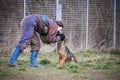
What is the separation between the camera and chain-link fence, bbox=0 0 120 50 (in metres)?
15.4

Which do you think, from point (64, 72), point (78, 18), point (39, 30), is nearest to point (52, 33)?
point (39, 30)

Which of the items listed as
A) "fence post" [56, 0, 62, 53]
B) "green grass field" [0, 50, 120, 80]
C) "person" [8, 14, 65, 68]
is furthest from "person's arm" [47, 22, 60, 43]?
"fence post" [56, 0, 62, 53]

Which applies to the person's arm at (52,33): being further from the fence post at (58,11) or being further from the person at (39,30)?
the fence post at (58,11)

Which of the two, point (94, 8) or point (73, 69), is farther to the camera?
point (94, 8)

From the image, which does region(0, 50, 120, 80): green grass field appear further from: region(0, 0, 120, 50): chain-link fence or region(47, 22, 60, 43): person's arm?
region(0, 0, 120, 50): chain-link fence

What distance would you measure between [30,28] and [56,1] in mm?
6055

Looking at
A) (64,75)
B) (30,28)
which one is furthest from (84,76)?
(30,28)

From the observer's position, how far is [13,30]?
1538cm

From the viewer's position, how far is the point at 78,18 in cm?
1559

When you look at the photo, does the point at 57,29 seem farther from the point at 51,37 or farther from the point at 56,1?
the point at 56,1

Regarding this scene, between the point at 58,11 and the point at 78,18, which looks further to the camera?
the point at 78,18

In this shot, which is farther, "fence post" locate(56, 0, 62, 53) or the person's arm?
"fence post" locate(56, 0, 62, 53)

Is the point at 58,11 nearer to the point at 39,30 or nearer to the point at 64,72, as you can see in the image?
the point at 39,30

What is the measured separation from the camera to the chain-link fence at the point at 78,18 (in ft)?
50.6
